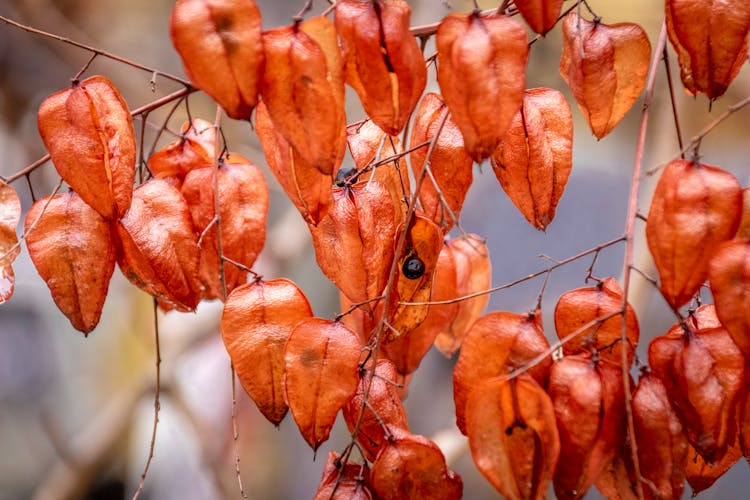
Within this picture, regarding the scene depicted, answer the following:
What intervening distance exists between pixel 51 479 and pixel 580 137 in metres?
1.48

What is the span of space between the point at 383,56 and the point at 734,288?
31cm

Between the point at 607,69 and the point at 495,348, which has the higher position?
the point at 607,69

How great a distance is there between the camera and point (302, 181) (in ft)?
2.29

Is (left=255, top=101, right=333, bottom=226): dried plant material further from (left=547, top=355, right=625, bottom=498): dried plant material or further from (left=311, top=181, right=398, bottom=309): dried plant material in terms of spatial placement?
(left=547, top=355, right=625, bottom=498): dried plant material

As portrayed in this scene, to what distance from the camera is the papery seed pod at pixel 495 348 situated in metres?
0.70

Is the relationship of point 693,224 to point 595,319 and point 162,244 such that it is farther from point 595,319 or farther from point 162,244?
point 162,244

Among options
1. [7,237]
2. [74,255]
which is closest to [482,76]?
[74,255]

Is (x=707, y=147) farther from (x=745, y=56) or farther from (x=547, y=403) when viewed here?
(x=547, y=403)

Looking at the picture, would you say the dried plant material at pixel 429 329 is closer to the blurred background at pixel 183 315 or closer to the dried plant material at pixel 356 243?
the dried plant material at pixel 356 243

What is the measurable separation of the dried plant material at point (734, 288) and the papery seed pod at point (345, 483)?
32cm

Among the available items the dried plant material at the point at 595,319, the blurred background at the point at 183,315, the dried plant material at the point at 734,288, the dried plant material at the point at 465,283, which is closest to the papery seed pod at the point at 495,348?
the dried plant material at the point at 595,319

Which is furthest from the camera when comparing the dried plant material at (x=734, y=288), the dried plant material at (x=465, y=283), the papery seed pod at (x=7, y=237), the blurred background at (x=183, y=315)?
the blurred background at (x=183, y=315)

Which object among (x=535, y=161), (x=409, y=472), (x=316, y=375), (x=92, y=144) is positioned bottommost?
(x=409, y=472)

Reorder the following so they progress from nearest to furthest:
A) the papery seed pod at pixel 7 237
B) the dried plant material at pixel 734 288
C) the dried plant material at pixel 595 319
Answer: the dried plant material at pixel 734 288 < the dried plant material at pixel 595 319 < the papery seed pod at pixel 7 237
